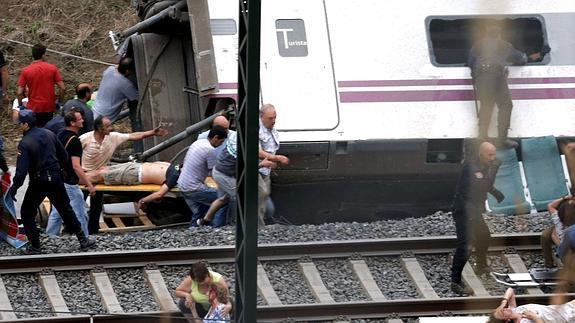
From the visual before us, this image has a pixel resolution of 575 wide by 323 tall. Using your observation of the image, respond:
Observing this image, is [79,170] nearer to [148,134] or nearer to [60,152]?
[60,152]

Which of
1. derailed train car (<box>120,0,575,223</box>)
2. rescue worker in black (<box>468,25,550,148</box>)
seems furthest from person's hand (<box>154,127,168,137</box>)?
rescue worker in black (<box>468,25,550,148</box>)

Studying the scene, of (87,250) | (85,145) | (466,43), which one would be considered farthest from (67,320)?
(466,43)

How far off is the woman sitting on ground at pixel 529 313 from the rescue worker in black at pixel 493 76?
437 cm

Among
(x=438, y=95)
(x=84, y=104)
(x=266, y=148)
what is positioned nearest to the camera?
(x=266, y=148)

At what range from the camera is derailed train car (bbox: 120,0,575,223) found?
1466cm

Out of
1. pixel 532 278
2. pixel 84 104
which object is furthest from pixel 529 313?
pixel 84 104

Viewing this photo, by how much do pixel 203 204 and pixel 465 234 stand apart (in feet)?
10.9

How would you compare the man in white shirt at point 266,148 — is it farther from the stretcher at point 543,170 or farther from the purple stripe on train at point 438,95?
the stretcher at point 543,170

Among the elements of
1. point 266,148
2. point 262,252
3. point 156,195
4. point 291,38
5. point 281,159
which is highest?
point 291,38

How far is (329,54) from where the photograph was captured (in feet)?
48.5

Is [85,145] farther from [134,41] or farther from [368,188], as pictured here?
[368,188]

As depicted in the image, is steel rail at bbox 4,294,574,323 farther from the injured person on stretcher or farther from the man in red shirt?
the man in red shirt

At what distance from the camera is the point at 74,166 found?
13367mm

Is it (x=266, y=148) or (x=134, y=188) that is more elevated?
(x=266, y=148)
